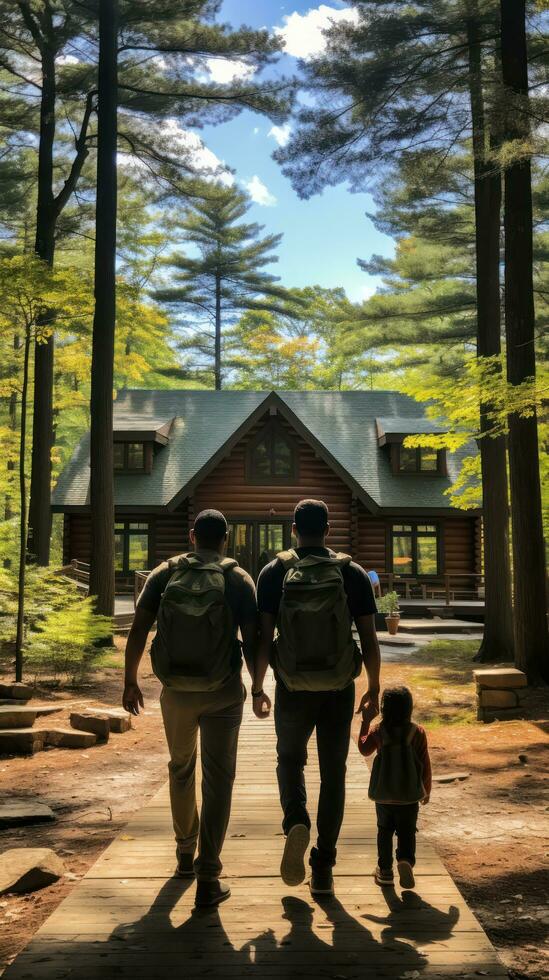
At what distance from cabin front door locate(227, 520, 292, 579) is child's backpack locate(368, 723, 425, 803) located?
21.0m

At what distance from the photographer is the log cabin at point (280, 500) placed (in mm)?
24703

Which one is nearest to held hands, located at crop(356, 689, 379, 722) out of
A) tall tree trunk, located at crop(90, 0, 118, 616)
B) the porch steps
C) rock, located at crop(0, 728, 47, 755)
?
rock, located at crop(0, 728, 47, 755)

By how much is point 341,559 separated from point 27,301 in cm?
871

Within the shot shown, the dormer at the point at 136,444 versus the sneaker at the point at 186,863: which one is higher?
the dormer at the point at 136,444

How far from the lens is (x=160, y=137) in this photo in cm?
1827

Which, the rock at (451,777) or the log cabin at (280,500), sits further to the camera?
the log cabin at (280,500)

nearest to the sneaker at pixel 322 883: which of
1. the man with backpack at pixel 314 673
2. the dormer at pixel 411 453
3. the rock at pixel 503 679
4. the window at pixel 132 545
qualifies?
the man with backpack at pixel 314 673

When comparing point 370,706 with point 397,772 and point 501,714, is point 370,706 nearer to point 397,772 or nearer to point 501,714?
point 397,772

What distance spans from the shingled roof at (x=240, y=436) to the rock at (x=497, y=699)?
1475 cm

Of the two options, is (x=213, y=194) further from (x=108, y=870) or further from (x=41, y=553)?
(x=108, y=870)

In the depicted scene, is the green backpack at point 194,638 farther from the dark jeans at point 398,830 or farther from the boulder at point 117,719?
the boulder at point 117,719

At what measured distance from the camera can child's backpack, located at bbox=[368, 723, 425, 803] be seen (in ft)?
Answer: 12.6

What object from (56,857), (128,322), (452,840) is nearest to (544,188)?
(128,322)

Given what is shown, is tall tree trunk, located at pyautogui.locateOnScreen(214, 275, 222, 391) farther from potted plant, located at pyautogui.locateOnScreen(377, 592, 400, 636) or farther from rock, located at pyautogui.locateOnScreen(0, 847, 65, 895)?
rock, located at pyautogui.locateOnScreen(0, 847, 65, 895)
